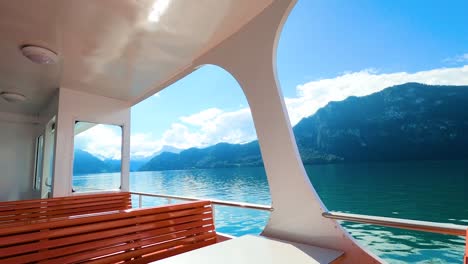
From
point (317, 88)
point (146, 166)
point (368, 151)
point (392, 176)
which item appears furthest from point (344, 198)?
point (146, 166)

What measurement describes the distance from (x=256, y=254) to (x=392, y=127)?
1868 cm

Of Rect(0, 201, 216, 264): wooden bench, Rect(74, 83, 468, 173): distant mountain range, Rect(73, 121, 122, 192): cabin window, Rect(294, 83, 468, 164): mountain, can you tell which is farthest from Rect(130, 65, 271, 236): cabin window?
Rect(0, 201, 216, 264): wooden bench

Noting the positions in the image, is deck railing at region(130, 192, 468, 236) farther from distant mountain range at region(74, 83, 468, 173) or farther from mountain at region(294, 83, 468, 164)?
mountain at region(294, 83, 468, 164)

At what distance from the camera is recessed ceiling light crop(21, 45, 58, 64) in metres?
2.19

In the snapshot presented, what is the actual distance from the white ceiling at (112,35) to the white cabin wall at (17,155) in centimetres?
228

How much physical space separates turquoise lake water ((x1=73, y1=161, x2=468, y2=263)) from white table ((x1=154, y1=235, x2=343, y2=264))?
208 cm

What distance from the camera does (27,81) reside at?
10.2 feet

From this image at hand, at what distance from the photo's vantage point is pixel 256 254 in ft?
4.09

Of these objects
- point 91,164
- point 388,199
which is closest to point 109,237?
point 91,164

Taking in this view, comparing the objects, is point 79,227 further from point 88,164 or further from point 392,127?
point 392,127

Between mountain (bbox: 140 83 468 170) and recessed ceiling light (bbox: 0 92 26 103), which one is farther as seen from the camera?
mountain (bbox: 140 83 468 170)

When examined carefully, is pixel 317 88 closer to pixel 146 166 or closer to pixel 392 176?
pixel 392 176

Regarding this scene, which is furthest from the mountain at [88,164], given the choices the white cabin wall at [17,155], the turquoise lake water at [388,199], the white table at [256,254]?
the white table at [256,254]

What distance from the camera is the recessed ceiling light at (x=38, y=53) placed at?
7.17ft
